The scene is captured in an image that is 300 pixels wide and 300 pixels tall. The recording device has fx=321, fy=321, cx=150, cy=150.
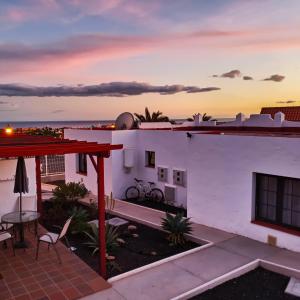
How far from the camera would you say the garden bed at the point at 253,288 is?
19.9 feet

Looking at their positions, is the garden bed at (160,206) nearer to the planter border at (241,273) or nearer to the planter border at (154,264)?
the planter border at (154,264)

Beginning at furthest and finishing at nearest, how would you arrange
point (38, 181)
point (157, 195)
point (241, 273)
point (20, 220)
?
point (157, 195) < point (38, 181) < point (20, 220) < point (241, 273)

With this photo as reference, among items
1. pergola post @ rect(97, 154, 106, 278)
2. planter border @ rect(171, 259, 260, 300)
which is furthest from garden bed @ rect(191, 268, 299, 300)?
pergola post @ rect(97, 154, 106, 278)

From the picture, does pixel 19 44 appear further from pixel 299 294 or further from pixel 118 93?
pixel 118 93

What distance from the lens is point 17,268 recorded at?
7.07m

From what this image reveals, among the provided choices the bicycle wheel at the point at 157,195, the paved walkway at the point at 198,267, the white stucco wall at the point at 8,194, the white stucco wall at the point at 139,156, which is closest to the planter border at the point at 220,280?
the paved walkway at the point at 198,267

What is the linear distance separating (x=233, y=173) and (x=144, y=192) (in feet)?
18.9

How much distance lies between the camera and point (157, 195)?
13742 millimetres

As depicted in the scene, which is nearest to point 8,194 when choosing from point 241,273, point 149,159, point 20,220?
point 20,220

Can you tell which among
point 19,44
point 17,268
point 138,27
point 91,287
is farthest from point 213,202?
point 19,44

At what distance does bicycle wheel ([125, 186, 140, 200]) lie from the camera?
14.3m

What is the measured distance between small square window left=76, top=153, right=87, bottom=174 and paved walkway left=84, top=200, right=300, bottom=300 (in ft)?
26.8

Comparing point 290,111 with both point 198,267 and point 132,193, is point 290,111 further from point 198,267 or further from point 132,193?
point 198,267

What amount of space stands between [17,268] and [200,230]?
200 inches
